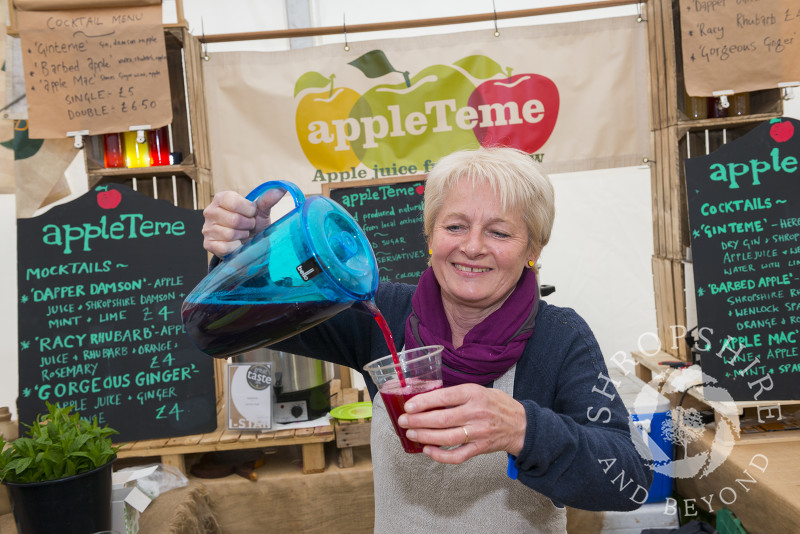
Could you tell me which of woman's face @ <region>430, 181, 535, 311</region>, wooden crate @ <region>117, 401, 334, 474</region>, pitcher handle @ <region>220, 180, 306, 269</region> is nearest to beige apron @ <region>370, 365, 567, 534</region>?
woman's face @ <region>430, 181, 535, 311</region>

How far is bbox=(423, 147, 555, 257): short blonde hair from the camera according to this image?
129 cm

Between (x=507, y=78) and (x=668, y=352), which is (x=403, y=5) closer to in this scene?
(x=507, y=78)

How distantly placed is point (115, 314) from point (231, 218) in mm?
1579

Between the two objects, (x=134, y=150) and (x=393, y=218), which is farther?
(x=393, y=218)

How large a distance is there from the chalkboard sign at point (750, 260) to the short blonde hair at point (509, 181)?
119 cm

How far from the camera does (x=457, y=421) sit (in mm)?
872

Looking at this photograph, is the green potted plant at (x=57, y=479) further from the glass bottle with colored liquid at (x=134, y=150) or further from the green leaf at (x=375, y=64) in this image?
the green leaf at (x=375, y=64)

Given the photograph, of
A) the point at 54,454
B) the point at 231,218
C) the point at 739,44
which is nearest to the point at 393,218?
the point at 739,44

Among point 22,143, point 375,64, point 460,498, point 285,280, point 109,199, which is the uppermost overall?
point 375,64

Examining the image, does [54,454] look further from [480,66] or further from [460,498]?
[480,66]

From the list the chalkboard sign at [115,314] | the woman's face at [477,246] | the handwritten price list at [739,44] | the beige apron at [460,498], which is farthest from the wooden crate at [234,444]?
the handwritten price list at [739,44]

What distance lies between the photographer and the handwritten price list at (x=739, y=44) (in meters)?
2.65

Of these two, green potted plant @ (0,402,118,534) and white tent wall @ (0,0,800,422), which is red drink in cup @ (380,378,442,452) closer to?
green potted plant @ (0,402,118,534)

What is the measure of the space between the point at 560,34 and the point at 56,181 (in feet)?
7.93
